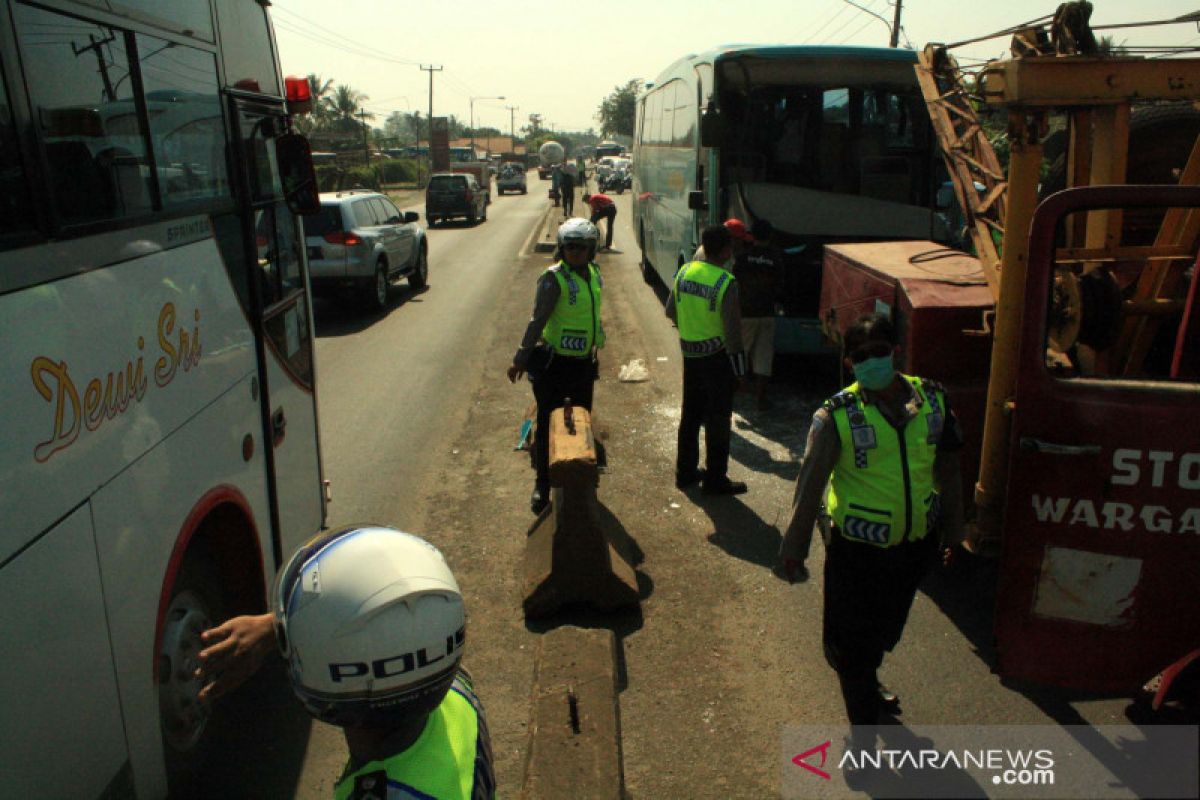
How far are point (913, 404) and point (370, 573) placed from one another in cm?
255

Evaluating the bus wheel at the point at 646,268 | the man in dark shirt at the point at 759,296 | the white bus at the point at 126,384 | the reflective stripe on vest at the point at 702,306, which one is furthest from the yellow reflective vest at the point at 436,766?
the bus wheel at the point at 646,268

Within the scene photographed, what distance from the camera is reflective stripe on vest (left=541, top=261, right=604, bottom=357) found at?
617 centimetres

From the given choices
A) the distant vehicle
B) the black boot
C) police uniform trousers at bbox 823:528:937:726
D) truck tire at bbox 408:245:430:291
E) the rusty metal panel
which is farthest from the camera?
the distant vehicle

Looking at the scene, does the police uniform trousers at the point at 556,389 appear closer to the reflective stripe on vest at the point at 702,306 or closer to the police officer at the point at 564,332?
the police officer at the point at 564,332

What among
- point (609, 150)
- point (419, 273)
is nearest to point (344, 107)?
point (609, 150)

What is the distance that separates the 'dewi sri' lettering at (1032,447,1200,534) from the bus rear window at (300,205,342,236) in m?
13.0

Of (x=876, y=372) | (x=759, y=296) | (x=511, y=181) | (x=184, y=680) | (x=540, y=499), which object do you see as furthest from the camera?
(x=511, y=181)

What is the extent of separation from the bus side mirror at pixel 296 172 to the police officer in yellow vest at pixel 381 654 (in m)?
3.52

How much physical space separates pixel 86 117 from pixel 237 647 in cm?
174

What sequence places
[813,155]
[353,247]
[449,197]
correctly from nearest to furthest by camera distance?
[813,155] < [353,247] < [449,197]

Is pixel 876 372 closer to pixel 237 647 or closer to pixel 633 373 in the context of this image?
pixel 237 647

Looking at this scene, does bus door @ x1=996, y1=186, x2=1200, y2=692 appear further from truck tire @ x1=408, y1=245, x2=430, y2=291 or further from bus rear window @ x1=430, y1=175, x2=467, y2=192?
bus rear window @ x1=430, y1=175, x2=467, y2=192

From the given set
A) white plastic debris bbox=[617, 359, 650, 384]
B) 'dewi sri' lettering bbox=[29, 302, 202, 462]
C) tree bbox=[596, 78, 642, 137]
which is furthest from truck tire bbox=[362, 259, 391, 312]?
tree bbox=[596, 78, 642, 137]

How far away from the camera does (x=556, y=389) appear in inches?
254
